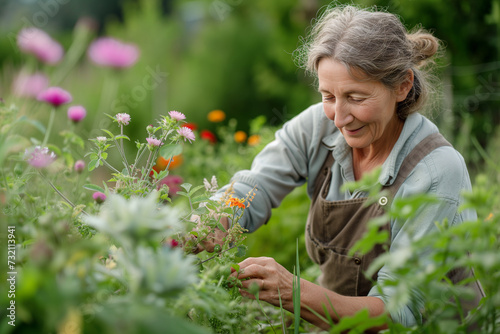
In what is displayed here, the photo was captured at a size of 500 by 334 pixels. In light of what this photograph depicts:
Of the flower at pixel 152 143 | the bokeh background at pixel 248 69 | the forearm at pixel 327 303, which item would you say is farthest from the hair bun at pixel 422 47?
the bokeh background at pixel 248 69

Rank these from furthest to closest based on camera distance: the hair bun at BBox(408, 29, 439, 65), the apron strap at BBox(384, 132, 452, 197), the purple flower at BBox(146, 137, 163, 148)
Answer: the hair bun at BBox(408, 29, 439, 65) → the apron strap at BBox(384, 132, 452, 197) → the purple flower at BBox(146, 137, 163, 148)

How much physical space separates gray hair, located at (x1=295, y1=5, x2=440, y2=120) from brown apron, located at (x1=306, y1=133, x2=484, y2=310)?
0.21 meters

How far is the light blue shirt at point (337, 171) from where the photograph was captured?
1.51 meters

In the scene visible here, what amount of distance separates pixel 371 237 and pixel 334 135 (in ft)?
3.57

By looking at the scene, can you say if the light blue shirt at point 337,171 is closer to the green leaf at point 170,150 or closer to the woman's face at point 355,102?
the woman's face at point 355,102

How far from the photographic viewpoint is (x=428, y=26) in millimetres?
4289

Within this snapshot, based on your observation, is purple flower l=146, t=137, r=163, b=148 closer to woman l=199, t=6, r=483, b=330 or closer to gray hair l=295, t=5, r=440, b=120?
woman l=199, t=6, r=483, b=330

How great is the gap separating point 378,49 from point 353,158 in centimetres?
43

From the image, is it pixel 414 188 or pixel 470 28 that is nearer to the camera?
pixel 414 188

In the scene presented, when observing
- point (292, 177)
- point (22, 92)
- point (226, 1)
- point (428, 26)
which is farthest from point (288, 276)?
point (226, 1)

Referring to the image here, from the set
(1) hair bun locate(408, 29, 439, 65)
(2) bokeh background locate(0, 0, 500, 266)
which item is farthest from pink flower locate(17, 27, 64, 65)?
(2) bokeh background locate(0, 0, 500, 266)

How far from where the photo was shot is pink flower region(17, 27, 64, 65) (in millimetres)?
1688

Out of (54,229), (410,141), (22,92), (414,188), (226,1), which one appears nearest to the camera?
(54,229)

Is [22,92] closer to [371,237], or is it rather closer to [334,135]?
[334,135]
